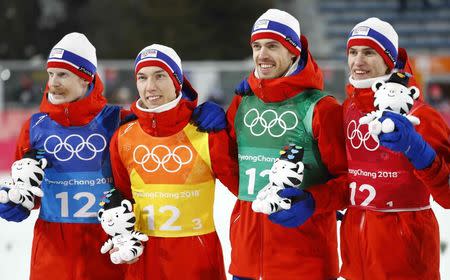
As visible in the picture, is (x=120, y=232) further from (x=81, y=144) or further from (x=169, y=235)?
(x=81, y=144)

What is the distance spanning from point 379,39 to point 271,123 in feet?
2.05

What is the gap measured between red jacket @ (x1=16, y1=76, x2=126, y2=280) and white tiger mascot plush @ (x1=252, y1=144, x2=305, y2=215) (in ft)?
3.17

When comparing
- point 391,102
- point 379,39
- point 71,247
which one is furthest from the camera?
point 71,247

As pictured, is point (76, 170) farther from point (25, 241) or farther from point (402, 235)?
point (25, 241)

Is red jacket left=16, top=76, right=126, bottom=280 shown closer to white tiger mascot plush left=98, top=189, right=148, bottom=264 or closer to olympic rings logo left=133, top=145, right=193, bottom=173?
white tiger mascot plush left=98, top=189, right=148, bottom=264

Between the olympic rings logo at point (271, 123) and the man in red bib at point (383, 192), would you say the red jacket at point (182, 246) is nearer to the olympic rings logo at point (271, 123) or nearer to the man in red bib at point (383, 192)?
the olympic rings logo at point (271, 123)

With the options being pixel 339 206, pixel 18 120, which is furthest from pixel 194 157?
pixel 18 120

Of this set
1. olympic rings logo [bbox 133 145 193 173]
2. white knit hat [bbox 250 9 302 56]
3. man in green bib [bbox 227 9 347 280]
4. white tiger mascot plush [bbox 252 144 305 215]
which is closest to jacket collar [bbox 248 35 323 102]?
man in green bib [bbox 227 9 347 280]

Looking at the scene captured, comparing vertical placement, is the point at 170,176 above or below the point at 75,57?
below

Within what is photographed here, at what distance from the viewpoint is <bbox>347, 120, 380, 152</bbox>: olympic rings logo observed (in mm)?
3463

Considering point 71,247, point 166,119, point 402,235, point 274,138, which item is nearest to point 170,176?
point 166,119

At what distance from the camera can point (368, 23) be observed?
11.8 ft

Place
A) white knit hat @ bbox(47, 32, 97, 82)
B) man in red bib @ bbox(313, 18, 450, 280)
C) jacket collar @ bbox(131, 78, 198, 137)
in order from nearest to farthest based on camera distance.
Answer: man in red bib @ bbox(313, 18, 450, 280)
jacket collar @ bbox(131, 78, 198, 137)
white knit hat @ bbox(47, 32, 97, 82)

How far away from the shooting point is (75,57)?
399cm
